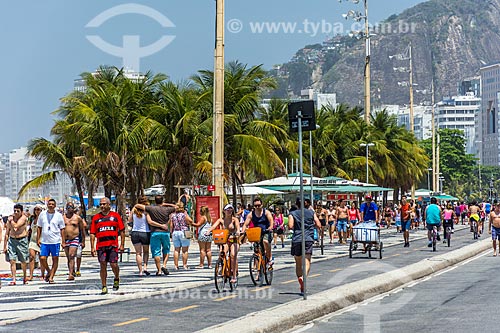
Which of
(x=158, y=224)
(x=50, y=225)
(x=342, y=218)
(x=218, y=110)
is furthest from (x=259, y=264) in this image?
(x=342, y=218)

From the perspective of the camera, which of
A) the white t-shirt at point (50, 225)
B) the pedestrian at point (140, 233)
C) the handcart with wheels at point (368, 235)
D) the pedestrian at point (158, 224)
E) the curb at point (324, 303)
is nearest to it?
the curb at point (324, 303)

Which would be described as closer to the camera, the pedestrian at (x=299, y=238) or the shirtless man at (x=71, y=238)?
the pedestrian at (x=299, y=238)

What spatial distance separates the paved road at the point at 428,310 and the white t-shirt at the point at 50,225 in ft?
25.4

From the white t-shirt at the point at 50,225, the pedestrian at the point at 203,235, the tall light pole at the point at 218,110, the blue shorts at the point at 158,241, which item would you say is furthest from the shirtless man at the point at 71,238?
the tall light pole at the point at 218,110

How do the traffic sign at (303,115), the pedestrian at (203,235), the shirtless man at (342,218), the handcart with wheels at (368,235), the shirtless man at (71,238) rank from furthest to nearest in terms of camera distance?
the shirtless man at (342,218) < the handcart with wheels at (368,235) < the pedestrian at (203,235) < the shirtless man at (71,238) < the traffic sign at (303,115)

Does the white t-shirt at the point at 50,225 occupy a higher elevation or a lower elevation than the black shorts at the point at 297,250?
higher

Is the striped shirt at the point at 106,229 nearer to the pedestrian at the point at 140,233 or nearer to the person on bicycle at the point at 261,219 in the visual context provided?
the person on bicycle at the point at 261,219

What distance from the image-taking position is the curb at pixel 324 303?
13.1m

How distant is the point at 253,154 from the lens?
148ft

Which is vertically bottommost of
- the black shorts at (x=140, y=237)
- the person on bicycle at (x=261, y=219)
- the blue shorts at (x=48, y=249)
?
Result: the blue shorts at (x=48, y=249)

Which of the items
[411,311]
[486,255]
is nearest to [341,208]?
[486,255]

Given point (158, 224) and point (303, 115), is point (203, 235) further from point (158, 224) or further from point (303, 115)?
point (303, 115)

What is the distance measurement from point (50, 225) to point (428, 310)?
376 inches

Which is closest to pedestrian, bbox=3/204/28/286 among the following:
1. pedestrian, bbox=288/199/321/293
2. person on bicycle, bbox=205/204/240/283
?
person on bicycle, bbox=205/204/240/283
